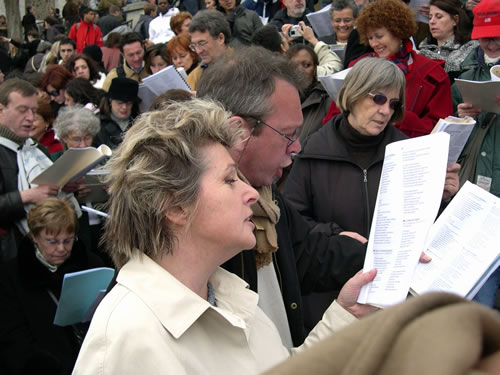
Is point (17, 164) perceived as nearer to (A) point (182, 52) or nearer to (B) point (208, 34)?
(B) point (208, 34)

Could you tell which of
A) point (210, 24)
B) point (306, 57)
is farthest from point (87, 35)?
point (306, 57)

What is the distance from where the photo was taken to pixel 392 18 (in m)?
4.77

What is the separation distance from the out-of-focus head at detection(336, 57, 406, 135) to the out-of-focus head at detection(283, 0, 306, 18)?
4869mm

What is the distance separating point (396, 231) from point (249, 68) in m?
0.86

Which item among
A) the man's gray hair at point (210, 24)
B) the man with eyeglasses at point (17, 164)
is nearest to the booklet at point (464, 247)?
the man with eyeglasses at point (17, 164)

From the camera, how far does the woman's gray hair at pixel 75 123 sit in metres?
5.39

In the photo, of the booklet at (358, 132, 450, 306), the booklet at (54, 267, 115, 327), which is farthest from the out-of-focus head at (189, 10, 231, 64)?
the booklet at (358, 132, 450, 306)

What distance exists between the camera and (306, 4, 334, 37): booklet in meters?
7.21

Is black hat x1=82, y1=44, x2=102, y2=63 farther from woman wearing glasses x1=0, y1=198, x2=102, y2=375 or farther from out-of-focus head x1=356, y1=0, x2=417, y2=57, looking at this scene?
woman wearing glasses x1=0, y1=198, x2=102, y2=375

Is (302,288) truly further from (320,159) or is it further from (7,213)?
(7,213)

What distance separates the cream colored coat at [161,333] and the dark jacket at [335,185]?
1.69 m

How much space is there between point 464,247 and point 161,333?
132 centimetres

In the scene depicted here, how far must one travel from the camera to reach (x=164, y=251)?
180 cm

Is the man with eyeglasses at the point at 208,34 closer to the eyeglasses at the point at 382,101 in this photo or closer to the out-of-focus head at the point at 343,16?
the out-of-focus head at the point at 343,16
